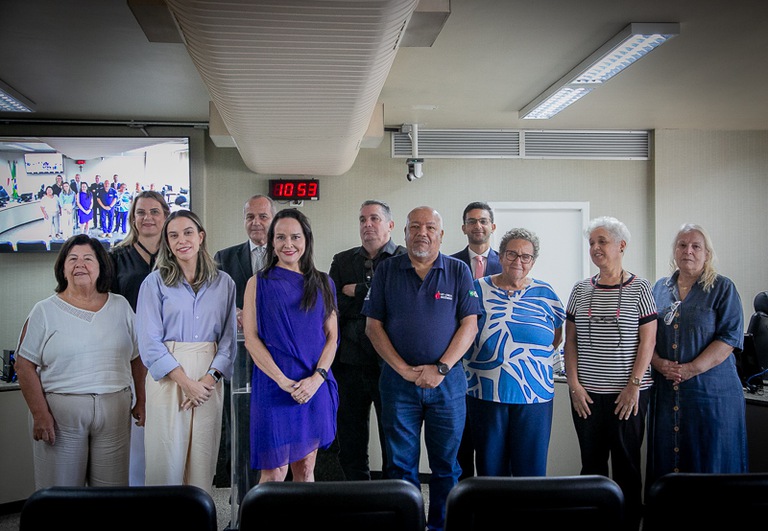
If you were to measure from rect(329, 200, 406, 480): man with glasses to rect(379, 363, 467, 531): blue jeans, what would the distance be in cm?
52

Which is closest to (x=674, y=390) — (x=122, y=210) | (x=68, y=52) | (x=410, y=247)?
(x=410, y=247)

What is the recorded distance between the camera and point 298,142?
4.52m

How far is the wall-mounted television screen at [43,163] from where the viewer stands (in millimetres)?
5695

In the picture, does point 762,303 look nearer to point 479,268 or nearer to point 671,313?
point 671,313

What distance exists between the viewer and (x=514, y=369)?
113 inches

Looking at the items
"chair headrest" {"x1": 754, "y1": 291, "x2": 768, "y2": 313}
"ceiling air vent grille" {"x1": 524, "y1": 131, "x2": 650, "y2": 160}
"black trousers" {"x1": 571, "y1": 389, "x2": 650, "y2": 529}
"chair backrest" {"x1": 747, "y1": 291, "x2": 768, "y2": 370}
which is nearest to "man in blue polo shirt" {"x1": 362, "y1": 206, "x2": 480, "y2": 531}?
"black trousers" {"x1": 571, "y1": 389, "x2": 650, "y2": 529}

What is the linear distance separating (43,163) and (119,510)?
205 inches

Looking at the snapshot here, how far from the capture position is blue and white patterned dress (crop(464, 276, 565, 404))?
9.41 ft

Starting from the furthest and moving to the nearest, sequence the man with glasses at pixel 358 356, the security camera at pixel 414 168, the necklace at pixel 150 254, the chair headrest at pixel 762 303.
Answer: the security camera at pixel 414 168 < the chair headrest at pixel 762 303 < the man with glasses at pixel 358 356 < the necklace at pixel 150 254

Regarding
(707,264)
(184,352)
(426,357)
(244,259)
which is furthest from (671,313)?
(244,259)

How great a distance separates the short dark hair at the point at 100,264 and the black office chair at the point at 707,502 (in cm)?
240

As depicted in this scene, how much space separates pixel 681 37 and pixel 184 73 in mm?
3162

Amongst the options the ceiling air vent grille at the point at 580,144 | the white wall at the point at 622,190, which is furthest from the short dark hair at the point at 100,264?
the ceiling air vent grille at the point at 580,144

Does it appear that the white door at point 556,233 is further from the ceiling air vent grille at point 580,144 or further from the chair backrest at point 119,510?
the chair backrest at point 119,510
